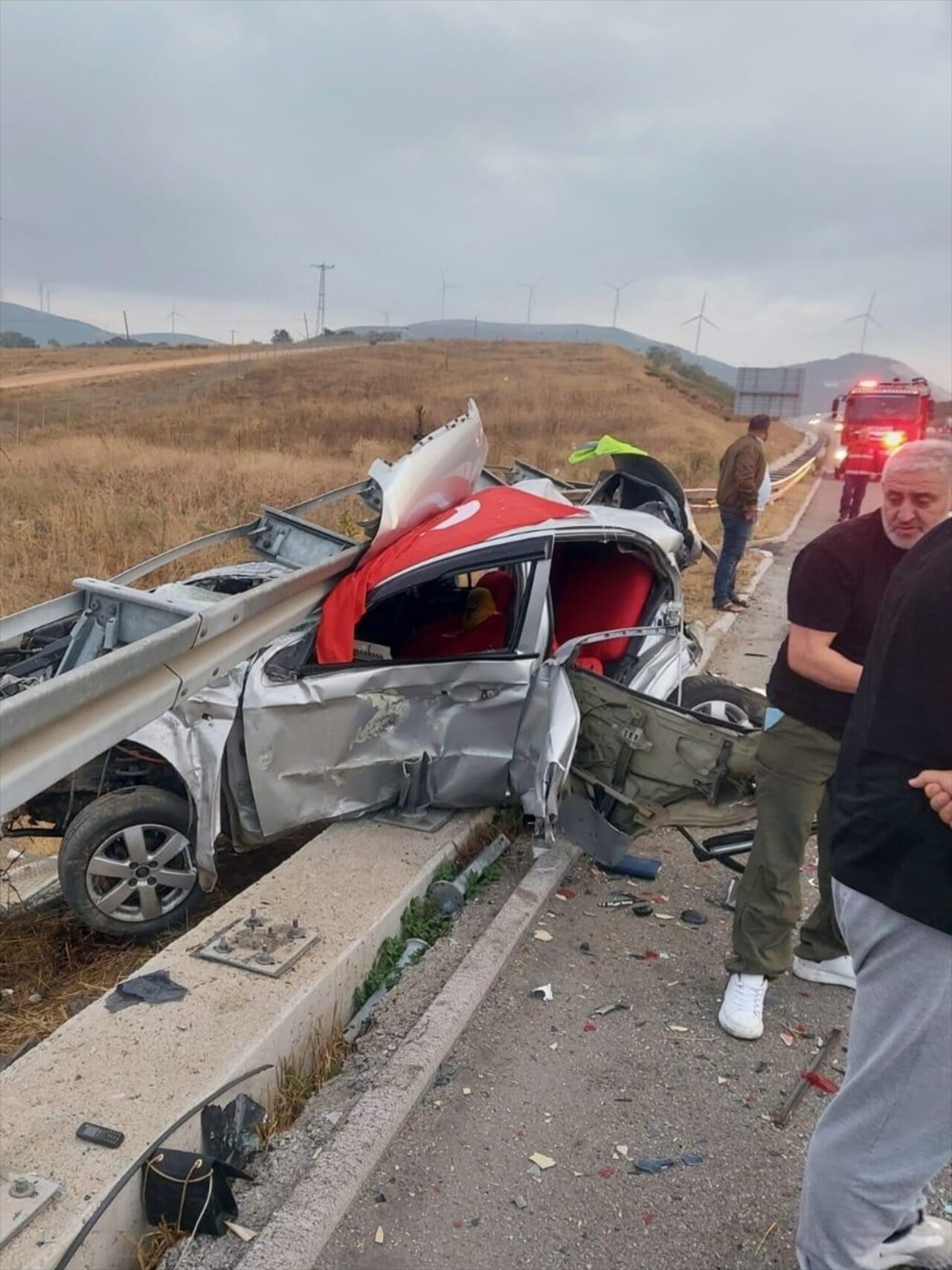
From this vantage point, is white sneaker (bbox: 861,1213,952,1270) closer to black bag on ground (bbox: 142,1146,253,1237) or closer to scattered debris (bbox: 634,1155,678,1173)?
scattered debris (bbox: 634,1155,678,1173)

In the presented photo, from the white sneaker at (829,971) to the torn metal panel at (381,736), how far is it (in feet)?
4.72

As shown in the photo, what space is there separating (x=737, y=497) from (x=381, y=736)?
6439 millimetres

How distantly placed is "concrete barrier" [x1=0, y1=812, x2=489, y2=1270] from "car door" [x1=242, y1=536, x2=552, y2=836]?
1.18ft

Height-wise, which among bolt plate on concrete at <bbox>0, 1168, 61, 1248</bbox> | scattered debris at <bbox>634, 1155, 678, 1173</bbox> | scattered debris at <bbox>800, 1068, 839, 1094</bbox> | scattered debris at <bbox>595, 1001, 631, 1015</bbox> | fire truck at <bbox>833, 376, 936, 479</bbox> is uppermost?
fire truck at <bbox>833, 376, 936, 479</bbox>

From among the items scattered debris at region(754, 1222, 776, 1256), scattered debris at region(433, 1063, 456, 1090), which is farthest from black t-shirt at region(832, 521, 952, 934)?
scattered debris at region(433, 1063, 456, 1090)

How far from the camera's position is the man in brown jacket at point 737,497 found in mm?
9477

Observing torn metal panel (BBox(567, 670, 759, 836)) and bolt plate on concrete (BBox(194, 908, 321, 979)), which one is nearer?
bolt plate on concrete (BBox(194, 908, 321, 979))

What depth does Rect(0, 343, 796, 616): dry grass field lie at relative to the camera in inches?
403

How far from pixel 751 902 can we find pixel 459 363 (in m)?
60.9

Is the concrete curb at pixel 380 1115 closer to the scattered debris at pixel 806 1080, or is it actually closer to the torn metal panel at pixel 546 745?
the torn metal panel at pixel 546 745

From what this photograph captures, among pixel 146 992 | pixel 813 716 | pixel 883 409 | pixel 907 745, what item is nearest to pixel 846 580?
pixel 813 716

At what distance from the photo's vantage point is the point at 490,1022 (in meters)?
3.25

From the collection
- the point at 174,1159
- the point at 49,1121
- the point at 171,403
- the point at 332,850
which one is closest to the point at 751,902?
the point at 332,850

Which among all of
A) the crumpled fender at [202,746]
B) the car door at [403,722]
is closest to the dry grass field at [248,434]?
the car door at [403,722]
